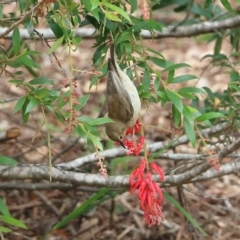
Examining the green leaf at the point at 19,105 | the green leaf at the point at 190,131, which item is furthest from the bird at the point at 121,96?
the green leaf at the point at 19,105

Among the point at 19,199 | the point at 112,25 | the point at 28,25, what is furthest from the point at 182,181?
the point at 19,199

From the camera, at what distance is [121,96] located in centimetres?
209

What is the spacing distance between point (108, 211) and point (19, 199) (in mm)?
532

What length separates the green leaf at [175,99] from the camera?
2.04m

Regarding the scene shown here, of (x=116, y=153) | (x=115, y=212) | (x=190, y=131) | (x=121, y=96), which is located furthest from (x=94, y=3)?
(x=115, y=212)

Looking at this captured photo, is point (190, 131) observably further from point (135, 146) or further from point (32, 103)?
point (32, 103)

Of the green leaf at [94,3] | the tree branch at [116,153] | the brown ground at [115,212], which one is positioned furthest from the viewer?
the brown ground at [115,212]

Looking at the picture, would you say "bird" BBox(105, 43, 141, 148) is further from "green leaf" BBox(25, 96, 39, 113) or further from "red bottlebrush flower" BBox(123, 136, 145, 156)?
"green leaf" BBox(25, 96, 39, 113)

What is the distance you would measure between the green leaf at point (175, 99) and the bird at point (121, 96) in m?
0.10

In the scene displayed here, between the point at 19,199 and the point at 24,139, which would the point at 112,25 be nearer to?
the point at 19,199

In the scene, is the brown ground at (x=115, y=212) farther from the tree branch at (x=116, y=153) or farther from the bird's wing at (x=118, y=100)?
the bird's wing at (x=118, y=100)

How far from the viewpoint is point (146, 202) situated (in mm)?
2008

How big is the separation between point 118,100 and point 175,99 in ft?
0.61

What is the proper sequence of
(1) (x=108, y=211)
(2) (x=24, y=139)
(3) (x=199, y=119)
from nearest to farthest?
(3) (x=199, y=119) < (1) (x=108, y=211) < (2) (x=24, y=139)
